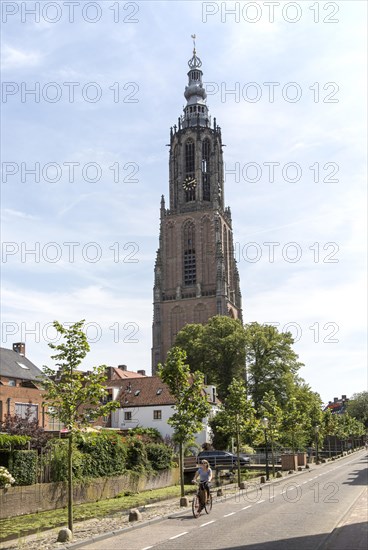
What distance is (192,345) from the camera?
7362 centimetres

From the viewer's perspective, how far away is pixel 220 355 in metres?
70.6

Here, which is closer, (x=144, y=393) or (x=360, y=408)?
(x=144, y=393)

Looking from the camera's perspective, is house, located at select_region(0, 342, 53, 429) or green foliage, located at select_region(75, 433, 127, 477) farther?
house, located at select_region(0, 342, 53, 429)

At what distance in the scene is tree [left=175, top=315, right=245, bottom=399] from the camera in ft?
230

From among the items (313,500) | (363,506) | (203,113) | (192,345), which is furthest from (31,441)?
(203,113)

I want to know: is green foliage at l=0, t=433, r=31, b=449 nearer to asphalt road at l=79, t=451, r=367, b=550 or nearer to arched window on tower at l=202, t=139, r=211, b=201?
asphalt road at l=79, t=451, r=367, b=550

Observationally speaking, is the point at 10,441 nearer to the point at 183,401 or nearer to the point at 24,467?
the point at 24,467

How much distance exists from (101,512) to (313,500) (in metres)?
8.13

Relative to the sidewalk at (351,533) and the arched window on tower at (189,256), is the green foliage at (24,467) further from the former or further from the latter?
the arched window on tower at (189,256)

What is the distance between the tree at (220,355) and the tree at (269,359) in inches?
54.3

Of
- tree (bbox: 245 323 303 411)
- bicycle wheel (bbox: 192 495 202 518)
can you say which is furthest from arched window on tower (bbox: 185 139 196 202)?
bicycle wheel (bbox: 192 495 202 518)

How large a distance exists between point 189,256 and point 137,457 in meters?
79.0

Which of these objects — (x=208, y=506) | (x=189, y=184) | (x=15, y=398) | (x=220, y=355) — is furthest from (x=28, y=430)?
(x=189, y=184)

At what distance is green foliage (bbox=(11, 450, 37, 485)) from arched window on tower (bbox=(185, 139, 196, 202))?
93.9m
